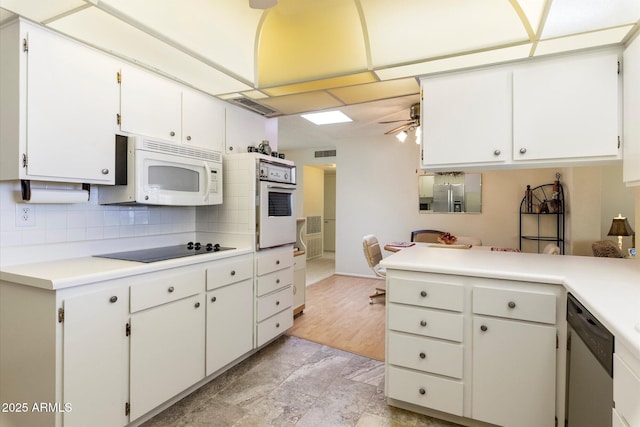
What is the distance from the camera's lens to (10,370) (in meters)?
1.68

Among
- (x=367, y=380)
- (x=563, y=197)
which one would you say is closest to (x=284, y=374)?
(x=367, y=380)

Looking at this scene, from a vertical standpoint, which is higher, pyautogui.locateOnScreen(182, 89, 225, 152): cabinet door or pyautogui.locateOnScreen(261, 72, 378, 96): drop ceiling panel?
pyautogui.locateOnScreen(261, 72, 378, 96): drop ceiling panel

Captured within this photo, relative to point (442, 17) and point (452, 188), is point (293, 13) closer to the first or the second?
Answer: point (442, 17)

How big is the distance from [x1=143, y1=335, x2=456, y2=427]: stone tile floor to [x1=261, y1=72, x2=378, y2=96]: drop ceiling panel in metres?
2.28

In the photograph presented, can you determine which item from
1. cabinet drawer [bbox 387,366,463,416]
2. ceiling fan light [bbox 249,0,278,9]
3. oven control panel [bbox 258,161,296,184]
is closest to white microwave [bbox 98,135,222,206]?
oven control panel [bbox 258,161,296,184]

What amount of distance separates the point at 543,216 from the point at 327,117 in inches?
137

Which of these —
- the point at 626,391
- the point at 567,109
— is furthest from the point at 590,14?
the point at 626,391

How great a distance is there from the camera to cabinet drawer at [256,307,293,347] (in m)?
2.73

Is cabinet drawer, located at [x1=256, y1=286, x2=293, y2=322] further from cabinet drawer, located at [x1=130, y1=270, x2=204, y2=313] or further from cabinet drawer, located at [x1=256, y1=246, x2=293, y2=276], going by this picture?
cabinet drawer, located at [x1=130, y1=270, x2=204, y2=313]

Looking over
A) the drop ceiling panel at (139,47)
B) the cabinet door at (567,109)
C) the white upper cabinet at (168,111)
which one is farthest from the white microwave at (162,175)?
the cabinet door at (567,109)

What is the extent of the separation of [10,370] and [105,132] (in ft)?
4.68

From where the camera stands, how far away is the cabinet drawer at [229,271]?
2270 mm

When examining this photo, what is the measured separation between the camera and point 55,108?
1.77m

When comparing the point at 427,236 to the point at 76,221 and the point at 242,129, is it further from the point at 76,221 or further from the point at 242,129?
the point at 76,221
